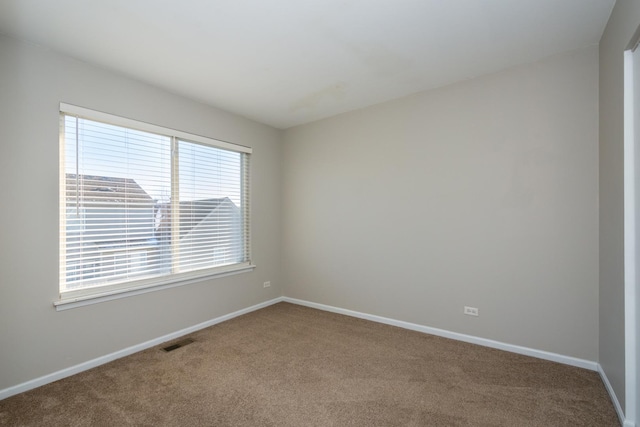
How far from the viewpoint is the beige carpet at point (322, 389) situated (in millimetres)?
2049

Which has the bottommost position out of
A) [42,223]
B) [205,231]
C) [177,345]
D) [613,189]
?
[177,345]

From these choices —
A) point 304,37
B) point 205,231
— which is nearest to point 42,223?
point 205,231

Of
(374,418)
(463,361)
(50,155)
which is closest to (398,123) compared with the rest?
(463,361)

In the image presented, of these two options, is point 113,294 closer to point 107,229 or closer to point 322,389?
point 107,229

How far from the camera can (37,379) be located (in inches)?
96.3

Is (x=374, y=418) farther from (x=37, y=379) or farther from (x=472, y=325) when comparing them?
(x=37, y=379)

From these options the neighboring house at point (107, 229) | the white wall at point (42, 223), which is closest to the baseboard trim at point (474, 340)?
the white wall at point (42, 223)

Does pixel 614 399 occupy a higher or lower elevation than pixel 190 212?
lower

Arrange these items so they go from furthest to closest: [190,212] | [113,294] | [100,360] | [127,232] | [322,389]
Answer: [190,212] → [127,232] → [113,294] → [100,360] → [322,389]

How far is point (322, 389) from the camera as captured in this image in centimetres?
239

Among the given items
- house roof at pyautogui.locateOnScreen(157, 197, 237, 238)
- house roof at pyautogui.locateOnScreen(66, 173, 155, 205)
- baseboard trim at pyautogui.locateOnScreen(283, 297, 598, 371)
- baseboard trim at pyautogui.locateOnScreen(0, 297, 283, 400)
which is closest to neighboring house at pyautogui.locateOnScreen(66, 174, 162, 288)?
house roof at pyautogui.locateOnScreen(66, 173, 155, 205)

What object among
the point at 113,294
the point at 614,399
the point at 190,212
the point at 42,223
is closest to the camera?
the point at 614,399

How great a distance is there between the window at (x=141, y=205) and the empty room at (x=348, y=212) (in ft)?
0.07

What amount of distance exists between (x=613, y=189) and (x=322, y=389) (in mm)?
2623
